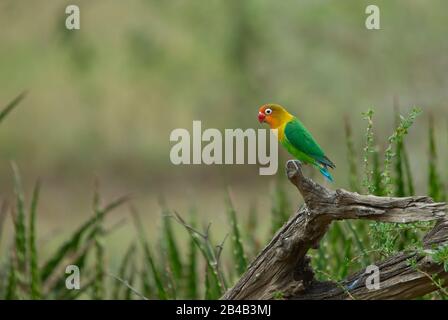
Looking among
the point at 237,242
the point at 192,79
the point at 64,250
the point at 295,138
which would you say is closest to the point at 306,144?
the point at 295,138

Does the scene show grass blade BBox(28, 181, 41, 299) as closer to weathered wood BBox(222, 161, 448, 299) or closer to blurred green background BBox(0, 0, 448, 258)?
weathered wood BBox(222, 161, 448, 299)

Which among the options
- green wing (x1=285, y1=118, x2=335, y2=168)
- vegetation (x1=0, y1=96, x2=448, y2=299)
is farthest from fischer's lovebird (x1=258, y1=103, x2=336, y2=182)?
vegetation (x1=0, y1=96, x2=448, y2=299)

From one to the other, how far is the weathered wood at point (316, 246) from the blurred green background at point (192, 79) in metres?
3.86

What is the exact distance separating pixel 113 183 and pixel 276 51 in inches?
50.8

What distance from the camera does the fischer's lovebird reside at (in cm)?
65

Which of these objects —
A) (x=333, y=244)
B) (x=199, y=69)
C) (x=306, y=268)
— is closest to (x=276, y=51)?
(x=199, y=69)

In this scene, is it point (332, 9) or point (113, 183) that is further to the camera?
point (113, 183)

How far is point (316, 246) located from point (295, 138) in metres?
0.08

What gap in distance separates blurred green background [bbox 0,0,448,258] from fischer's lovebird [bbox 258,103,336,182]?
3828mm

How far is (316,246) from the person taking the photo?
63 cm

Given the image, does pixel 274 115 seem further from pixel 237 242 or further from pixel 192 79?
pixel 192 79
